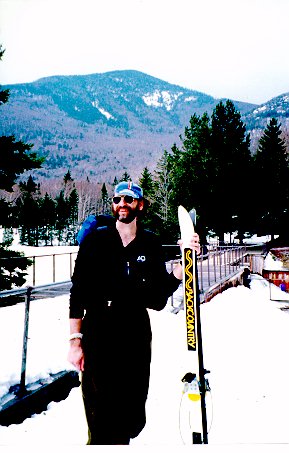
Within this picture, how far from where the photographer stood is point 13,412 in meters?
1.78

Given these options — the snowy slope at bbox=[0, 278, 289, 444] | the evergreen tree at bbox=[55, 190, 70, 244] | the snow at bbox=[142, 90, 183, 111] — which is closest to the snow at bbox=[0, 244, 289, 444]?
the snowy slope at bbox=[0, 278, 289, 444]

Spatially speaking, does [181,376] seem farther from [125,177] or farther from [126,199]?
[125,177]

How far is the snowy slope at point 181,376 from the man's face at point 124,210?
827 millimetres

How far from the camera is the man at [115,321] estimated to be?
1.45m

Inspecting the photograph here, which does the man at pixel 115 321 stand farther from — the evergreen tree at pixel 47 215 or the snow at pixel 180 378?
the evergreen tree at pixel 47 215

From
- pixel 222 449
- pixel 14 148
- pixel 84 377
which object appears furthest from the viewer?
pixel 14 148

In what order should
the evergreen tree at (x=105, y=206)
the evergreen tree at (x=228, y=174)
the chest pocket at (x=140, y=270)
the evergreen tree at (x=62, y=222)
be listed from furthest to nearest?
the evergreen tree at (x=62, y=222) → the evergreen tree at (x=228, y=174) → the evergreen tree at (x=105, y=206) → the chest pocket at (x=140, y=270)

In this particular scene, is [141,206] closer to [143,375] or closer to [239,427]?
[143,375]

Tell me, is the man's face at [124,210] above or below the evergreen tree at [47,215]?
below

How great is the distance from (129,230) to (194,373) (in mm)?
862

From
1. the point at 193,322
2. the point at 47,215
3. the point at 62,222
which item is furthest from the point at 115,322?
the point at 47,215

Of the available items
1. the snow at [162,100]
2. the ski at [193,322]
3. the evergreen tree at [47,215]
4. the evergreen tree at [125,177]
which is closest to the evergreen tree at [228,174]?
the evergreen tree at [125,177]

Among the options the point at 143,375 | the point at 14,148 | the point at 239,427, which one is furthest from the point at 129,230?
the point at 14,148

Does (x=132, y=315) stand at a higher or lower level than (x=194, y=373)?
higher
